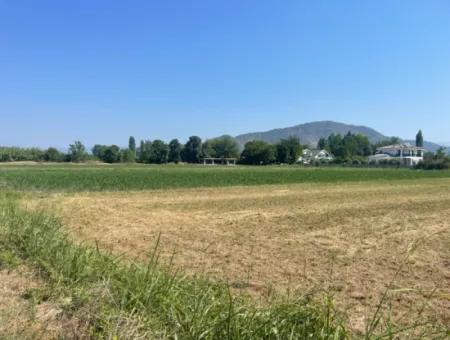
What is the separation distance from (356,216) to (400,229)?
299 centimetres

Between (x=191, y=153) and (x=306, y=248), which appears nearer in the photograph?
(x=306, y=248)

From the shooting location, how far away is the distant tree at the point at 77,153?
146 m

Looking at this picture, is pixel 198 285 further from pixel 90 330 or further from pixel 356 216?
pixel 356 216

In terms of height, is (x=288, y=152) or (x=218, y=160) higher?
(x=288, y=152)

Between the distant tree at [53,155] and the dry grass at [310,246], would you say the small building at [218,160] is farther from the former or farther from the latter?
the dry grass at [310,246]

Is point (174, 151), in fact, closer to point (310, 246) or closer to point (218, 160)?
point (218, 160)

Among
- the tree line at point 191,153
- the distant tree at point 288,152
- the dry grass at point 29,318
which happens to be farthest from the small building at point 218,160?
the dry grass at point 29,318

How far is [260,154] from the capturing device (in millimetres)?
138500

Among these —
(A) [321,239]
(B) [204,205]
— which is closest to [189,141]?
(B) [204,205]

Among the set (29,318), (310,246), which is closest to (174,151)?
(310,246)

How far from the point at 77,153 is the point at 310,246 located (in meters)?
148

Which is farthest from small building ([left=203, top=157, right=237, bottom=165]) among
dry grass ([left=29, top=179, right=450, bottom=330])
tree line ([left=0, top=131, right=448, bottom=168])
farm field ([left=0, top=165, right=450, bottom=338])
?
dry grass ([left=29, top=179, right=450, bottom=330])

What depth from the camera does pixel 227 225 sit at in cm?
1402

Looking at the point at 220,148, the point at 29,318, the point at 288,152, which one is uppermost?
the point at 220,148
